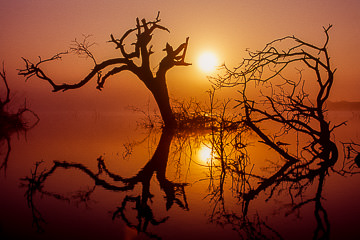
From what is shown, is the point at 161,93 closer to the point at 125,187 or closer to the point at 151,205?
the point at 125,187

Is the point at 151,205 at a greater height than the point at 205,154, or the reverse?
the point at 205,154

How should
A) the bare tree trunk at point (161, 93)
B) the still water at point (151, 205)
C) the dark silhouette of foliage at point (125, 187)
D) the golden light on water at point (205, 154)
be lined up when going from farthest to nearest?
the bare tree trunk at point (161, 93) → the golden light on water at point (205, 154) → the dark silhouette of foliage at point (125, 187) → the still water at point (151, 205)

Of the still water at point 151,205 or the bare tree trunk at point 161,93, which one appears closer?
the still water at point 151,205

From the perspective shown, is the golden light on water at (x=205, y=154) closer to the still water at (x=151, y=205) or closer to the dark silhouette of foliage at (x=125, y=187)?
the still water at (x=151, y=205)

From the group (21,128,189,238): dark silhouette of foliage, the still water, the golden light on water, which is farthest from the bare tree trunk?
the still water

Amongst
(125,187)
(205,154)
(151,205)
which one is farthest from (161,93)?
(151,205)

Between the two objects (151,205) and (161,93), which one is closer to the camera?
(151,205)

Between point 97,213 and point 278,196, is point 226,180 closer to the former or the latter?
point 278,196

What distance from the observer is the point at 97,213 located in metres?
4.44

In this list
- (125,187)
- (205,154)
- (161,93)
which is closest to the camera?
(125,187)

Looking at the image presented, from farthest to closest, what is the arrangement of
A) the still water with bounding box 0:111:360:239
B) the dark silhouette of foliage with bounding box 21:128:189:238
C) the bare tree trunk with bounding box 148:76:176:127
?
the bare tree trunk with bounding box 148:76:176:127, the dark silhouette of foliage with bounding box 21:128:189:238, the still water with bounding box 0:111:360:239

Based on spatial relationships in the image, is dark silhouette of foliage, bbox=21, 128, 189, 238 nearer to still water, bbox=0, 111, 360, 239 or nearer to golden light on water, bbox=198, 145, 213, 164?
still water, bbox=0, 111, 360, 239

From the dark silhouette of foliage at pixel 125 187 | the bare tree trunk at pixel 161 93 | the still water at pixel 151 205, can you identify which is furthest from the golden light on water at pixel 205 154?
the bare tree trunk at pixel 161 93

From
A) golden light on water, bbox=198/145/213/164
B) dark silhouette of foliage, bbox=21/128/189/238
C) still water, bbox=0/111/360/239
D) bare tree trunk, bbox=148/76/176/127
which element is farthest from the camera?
bare tree trunk, bbox=148/76/176/127
